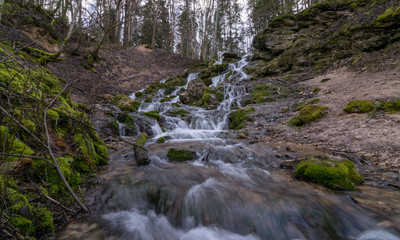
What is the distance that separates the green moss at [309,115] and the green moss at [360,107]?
28.3 inches

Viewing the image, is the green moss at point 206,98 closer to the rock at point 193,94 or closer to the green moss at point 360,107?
the rock at point 193,94

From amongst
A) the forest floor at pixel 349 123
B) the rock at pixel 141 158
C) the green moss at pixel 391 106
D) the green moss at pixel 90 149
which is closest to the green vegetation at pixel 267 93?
the forest floor at pixel 349 123

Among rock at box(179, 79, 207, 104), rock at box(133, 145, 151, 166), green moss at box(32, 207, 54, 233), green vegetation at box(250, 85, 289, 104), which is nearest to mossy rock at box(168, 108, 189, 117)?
rock at box(179, 79, 207, 104)

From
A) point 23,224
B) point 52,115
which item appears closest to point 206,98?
point 52,115

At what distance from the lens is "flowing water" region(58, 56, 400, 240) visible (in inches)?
93.4

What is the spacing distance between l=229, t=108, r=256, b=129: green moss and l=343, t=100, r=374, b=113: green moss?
12.2ft

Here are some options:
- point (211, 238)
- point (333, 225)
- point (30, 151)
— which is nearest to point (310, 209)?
point (333, 225)

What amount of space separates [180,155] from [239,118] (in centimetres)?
484

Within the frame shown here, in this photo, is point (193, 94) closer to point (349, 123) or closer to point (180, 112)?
point (180, 112)

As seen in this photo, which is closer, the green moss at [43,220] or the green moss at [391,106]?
the green moss at [43,220]

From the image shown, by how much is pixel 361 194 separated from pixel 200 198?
254 cm

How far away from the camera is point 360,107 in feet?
19.4

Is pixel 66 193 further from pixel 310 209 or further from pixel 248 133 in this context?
pixel 248 133

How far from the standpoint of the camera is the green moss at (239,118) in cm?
864
